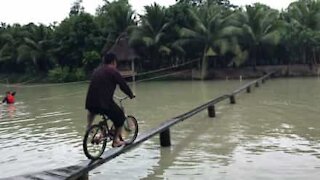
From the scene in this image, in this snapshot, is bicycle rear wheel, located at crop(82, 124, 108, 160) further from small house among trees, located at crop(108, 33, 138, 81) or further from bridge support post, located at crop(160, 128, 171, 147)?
small house among trees, located at crop(108, 33, 138, 81)

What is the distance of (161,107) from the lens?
63.7 feet

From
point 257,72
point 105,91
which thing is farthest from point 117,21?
Answer: point 105,91

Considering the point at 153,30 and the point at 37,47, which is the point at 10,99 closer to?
the point at 153,30

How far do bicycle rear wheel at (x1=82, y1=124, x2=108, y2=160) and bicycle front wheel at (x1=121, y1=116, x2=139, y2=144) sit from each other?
60 centimetres

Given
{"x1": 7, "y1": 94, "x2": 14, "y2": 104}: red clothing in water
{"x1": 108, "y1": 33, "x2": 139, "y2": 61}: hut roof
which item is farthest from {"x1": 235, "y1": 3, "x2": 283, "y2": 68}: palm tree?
{"x1": 7, "y1": 94, "x2": 14, "y2": 104}: red clothing in water

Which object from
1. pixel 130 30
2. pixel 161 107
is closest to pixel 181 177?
pixel 161 107

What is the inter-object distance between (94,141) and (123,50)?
3339cm

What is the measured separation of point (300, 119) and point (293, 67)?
26.7 m

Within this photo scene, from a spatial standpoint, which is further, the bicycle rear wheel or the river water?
the river water

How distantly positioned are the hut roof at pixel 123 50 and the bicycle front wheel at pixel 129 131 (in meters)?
31.6

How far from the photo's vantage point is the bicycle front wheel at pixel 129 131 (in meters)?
8.20

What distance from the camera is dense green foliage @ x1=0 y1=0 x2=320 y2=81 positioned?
127 ft

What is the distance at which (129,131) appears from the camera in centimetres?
838

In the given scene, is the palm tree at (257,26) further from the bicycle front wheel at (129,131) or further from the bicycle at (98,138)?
the bicycle at (98,138)
